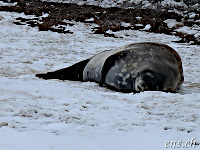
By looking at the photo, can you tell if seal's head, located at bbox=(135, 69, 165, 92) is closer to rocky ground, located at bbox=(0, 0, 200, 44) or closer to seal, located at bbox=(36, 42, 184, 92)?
seal, located at bbox=(36, 42, 184, 92)

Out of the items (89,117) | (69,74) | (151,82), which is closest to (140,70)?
(151,82)

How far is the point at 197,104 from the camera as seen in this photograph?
148 inches

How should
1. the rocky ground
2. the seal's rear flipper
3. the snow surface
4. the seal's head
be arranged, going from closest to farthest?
the snow surface, the seal's head, the seal's rear flipper, the rocky ground

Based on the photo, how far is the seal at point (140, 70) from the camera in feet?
14.9

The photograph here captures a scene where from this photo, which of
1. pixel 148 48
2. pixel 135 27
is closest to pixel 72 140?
pixel 148 48

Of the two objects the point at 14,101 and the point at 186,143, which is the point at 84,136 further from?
the point at 14,101

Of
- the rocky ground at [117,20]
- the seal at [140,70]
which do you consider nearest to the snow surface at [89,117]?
the seal at [140,70]

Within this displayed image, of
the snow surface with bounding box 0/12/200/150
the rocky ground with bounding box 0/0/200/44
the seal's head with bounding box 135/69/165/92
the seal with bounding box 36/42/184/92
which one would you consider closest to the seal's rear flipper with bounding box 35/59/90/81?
the seal with bounding box 36/42/184/92

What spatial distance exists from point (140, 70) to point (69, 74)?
1674 mm

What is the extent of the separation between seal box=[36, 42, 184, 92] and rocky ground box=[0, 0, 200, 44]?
684 cm

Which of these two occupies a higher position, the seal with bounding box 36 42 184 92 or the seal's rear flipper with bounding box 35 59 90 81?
the seal with bounding box 36 42 184 92

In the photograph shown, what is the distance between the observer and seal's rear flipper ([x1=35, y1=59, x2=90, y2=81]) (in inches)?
221

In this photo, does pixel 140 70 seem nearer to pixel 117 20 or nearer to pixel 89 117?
pixel 89 117

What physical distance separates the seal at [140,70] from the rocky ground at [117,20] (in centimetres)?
684
